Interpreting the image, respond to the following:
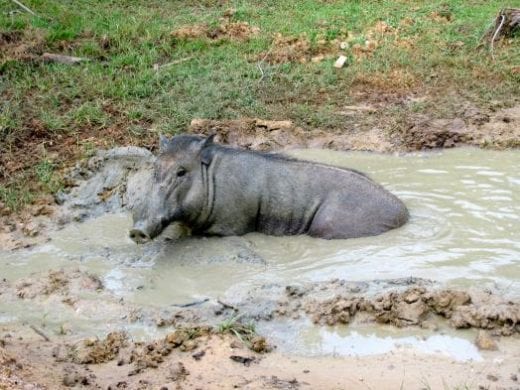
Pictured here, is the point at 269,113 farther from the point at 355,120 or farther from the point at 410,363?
the point at 410,363

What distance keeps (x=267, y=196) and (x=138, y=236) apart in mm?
1284

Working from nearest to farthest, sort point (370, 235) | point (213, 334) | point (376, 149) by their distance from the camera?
1. point (213, 334)
2. point (370, 235)
3. point (376, 149)

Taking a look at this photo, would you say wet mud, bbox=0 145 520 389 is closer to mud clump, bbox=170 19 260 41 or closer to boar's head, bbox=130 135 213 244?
boar's head, bbox=130 135 213 244

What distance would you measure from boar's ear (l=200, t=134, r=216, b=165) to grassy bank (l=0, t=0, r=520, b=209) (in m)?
1.90

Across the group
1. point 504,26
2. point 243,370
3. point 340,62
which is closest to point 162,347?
point 243,370

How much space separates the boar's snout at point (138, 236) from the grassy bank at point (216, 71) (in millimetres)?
1945

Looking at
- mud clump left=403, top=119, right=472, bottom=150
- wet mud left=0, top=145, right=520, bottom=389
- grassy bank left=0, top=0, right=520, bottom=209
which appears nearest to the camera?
wet mud left=0, top=145, right=520, bottom=389

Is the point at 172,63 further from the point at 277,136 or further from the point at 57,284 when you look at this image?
the point at 57,284

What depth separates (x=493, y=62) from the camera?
1102 cm

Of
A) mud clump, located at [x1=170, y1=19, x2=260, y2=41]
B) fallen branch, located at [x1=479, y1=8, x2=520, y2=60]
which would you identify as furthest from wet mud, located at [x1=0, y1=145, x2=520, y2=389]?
fallen branch, located at [x1=479, y1=8, x2=520, y2=60]

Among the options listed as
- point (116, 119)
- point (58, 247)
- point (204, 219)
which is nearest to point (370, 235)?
point (204, 219)

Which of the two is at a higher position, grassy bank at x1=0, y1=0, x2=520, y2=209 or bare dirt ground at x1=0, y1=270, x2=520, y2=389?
grassy bank at x1=0, y1=0, x2=520, y2=209

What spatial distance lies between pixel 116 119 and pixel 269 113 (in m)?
1.86

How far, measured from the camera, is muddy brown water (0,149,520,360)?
5.33 metres
